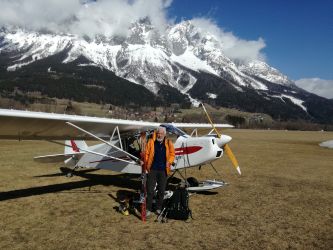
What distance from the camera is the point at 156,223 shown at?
8.54m

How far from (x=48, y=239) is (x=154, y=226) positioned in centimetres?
230

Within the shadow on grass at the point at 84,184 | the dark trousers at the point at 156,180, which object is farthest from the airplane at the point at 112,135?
the dark trousers at the point at 156,180

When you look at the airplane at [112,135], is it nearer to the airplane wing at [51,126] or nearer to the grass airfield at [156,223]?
the airplane wing at [51,126]

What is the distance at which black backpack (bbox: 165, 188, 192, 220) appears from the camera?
8.79 metres

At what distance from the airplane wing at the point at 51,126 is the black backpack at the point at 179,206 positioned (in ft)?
12.2

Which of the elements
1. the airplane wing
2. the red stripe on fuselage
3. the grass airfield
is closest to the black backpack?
the grass airfield

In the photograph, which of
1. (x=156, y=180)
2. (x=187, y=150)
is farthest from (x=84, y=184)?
(x=156, y=180)

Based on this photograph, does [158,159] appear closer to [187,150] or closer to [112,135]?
[187,150]

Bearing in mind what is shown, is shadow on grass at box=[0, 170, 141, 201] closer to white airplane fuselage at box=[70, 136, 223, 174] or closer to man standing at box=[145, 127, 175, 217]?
white airplane fuselage at box=[70, 136, 223, 174]

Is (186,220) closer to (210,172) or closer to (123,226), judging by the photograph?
(123,226)

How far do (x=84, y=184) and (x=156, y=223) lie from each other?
567 centimetres

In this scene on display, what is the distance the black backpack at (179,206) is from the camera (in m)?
8.79

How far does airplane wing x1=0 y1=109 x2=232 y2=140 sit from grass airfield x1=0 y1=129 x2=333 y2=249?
1876mm

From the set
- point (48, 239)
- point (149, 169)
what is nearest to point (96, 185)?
point (149, 169)
